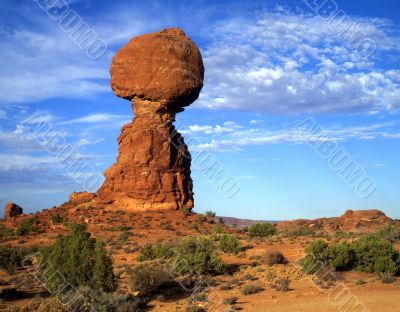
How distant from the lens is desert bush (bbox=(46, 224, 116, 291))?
1199cm

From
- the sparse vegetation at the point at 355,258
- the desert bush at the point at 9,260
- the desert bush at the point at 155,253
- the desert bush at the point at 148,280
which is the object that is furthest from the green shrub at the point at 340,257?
the desert bush at the point at 9,260

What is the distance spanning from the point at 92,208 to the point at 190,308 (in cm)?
2487

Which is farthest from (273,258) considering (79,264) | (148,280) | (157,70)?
(157,70)

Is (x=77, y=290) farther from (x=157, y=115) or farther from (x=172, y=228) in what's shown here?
(x=157, y=115)

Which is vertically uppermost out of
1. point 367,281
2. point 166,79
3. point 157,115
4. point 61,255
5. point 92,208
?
point 166,79

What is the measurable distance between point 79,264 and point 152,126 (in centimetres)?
2303

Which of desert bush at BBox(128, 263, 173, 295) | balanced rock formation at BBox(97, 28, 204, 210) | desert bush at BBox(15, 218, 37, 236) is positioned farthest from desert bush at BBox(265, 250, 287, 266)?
desert bush at BBox(15, 218, 37, 236)

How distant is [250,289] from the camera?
13.2 metres

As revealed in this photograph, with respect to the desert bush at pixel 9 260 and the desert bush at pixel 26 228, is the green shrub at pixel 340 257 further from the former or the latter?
the desert bush at pixel 26 228

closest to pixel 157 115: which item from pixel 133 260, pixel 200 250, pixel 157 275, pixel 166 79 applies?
pixel 166 79

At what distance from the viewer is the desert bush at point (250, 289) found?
13.1 m

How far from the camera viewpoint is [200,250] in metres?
16.9

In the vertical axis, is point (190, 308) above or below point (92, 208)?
below

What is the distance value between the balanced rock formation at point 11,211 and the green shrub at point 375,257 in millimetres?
29671
